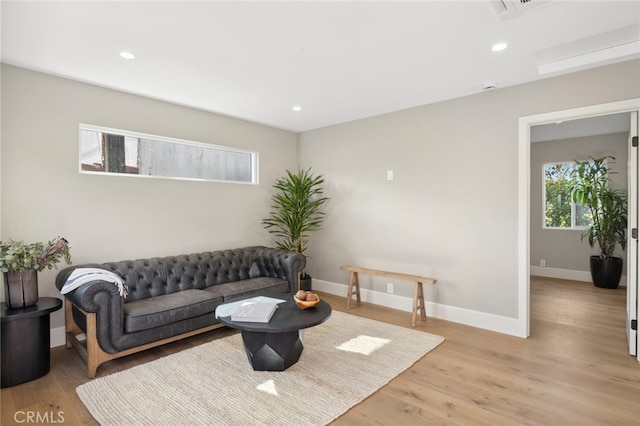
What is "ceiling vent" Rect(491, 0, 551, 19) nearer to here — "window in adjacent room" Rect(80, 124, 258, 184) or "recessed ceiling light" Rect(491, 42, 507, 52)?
"recessed ceiling light" Rect(491, 42, 507, 52)

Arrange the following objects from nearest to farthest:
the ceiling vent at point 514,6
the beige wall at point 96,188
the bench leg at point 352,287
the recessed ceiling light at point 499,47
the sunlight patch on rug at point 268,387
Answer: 1. the ceiling vent at point 514,6
2. the sunlight patch on rug at point 268,387
3. the recessed ceiling light at point 499,47
4. the beige wall at point 96,188
5. the bench leg at point 352,287

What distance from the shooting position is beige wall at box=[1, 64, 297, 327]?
9.60 feet

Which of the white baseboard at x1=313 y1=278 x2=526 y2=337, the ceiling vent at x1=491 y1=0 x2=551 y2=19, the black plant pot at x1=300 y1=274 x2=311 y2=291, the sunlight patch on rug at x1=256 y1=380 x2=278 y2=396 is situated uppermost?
the ceiling vent at x1=491 y1=0 x2=551 y2=19

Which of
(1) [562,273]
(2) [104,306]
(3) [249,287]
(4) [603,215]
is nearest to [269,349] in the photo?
(3) [249,287]

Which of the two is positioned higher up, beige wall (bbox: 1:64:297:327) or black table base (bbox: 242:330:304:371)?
beige wall (bbox: 1:64:297:327)

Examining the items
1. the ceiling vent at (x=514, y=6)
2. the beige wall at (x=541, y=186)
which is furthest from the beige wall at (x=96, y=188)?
the beige wall at (x=541, y=186)

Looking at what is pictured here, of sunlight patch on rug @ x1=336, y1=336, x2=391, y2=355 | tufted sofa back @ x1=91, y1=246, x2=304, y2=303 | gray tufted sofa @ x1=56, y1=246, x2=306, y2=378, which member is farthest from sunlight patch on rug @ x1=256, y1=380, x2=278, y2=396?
tufted sofa back @ x1=91, y1=246, x2=304, y2=303

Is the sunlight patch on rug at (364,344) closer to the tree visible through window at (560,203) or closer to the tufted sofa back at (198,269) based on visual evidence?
the tufted sofa back at (198,269)

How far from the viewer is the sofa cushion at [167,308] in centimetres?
279

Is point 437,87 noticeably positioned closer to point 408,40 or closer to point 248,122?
point 408,40

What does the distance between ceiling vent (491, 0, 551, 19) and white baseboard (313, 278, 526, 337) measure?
2.89m

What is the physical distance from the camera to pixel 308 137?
5473 mm

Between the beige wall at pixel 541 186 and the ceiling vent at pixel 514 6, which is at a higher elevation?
the ceiling vent at pixel 514 6

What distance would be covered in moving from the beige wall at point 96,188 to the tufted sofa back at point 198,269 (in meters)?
0.30
